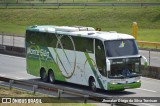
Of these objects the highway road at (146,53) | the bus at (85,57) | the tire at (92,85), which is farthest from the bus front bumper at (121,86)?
the highway road at (146,53)

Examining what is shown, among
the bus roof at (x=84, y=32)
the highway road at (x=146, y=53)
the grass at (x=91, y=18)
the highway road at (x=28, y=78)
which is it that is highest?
the grass at (x=91, y=18)

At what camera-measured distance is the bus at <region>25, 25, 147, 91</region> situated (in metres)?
25.6

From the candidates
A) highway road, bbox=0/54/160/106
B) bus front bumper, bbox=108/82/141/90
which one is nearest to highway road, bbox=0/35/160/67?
highway road, bbox=0/54/160/106

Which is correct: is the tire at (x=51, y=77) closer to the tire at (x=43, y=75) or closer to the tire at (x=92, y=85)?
the tire at (x=43, y=75)

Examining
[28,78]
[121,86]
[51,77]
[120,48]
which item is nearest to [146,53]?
[28,78]

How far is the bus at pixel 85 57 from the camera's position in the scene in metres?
25.6

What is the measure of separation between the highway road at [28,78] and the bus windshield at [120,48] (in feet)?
6.54

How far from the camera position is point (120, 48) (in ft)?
85.2

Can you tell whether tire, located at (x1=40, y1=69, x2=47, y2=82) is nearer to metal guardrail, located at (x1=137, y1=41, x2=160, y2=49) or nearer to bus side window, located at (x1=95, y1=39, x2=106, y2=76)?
bus side window, located at (x1=95, y1=39, x2=106, y2=76)

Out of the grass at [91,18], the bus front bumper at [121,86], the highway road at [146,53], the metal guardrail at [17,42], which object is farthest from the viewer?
the grass at [91,18]

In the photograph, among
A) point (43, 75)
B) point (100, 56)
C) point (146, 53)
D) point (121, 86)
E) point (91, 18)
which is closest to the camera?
point (121, 86)

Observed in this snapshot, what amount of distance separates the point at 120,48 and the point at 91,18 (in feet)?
150

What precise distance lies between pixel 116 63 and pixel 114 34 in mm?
1723

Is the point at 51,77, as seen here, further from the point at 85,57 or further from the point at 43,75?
the point at 85,57
